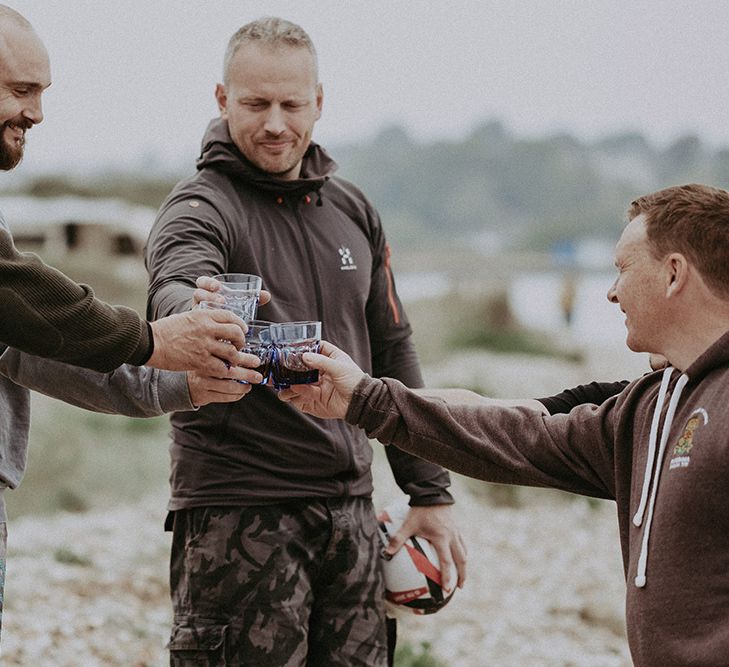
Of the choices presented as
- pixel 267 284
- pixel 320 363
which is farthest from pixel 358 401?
pixel 267 284

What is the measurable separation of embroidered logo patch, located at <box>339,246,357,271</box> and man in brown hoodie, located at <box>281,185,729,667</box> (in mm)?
643

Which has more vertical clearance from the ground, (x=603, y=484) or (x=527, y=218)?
(x=527, y=218)

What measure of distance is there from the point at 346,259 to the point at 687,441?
148 cm

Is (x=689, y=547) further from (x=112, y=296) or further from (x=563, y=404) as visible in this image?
(x=112, y=296)

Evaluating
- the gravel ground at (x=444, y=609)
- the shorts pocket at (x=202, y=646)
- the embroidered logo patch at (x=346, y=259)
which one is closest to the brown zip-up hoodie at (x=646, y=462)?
the embroidered logo patch at (x=346, y=259)

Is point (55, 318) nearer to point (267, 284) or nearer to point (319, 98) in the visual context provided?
point (267, 284)

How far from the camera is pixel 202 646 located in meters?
3.71

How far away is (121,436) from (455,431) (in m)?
8.46

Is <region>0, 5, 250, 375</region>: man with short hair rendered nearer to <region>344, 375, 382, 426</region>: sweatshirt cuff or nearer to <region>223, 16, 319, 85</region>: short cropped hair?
<region>344, 375, 382, 426</region>: sweatshirt cuff

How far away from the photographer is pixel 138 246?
1747cm

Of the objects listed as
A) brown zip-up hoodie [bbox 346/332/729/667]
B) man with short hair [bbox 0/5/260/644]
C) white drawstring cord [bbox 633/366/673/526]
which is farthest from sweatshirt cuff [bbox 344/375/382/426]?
white drawstring cord [bbox 633/366/673/526]

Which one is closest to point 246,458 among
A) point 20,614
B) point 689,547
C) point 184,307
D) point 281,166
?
point 184,307

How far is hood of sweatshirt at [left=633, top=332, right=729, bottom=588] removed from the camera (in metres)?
2.87

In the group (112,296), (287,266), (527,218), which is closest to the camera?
(287,266)
